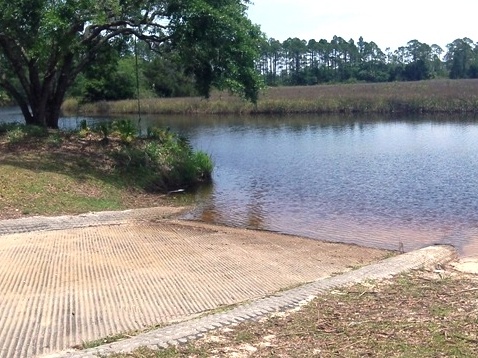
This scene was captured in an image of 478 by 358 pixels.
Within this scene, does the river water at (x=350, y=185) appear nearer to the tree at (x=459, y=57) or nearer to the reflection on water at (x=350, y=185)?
the reflection on water at (x=350, y=185)

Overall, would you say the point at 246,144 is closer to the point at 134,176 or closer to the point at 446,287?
the point at 134,176

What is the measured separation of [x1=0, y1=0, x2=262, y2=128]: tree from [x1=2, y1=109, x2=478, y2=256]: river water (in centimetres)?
384

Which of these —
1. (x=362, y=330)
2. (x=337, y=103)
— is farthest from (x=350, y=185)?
(x=337, y=103)

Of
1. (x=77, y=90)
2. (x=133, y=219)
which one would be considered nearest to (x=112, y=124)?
(x=133, y=219)

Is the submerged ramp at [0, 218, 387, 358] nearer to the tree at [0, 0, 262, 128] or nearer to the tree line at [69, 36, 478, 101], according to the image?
the tree at [0, 0, 262, 128]

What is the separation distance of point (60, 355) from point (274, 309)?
2426mm

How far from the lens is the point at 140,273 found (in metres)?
9.26

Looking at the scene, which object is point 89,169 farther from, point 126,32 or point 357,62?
point 357,62

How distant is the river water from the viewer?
49.1ft

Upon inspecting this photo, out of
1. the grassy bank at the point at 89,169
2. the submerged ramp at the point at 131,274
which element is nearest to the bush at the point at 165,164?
the grassy bank at the point at 89,169

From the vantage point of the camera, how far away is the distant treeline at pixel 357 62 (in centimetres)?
10125

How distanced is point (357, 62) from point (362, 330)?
113 m

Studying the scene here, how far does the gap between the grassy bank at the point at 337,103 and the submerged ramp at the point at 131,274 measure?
43.6m

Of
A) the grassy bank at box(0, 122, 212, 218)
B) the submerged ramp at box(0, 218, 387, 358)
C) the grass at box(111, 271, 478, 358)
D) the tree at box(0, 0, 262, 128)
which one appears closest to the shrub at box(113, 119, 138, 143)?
the grassy bank at box(0, 122, 212, 218)
